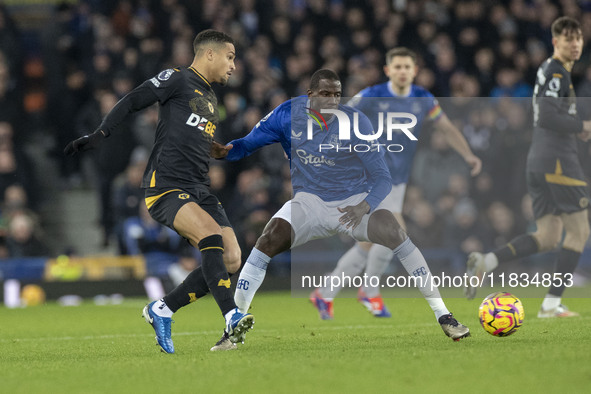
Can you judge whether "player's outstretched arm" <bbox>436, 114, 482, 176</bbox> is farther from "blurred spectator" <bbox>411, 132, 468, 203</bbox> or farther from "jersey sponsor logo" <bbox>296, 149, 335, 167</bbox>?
"jersey sponsor logo" <bbox>296, 149, 335, 167</bbox>

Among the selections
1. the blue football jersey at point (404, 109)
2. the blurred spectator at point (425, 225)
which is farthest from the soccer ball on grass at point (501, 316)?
the blurred spectator at point (425, 225)

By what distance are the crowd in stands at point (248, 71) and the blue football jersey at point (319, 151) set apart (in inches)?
135

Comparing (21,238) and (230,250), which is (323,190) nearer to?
(230,250)

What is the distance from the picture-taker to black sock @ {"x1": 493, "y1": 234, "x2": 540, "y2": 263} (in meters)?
9.31

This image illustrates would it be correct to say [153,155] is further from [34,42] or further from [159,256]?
[34,42]

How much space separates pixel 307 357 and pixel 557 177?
401 centimetres

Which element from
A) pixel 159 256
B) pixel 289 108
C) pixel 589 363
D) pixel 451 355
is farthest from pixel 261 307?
pixel 589 363

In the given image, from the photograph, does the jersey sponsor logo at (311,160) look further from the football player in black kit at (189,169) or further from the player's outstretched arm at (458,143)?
the player's outstretched arm at (458,143)

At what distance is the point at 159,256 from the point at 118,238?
746mm

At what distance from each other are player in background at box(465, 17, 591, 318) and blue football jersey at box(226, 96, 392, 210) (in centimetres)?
190

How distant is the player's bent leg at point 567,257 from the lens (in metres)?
9.14

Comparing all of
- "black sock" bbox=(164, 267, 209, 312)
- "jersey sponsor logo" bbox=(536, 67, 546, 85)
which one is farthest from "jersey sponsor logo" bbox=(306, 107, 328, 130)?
"jersey sponsor logo" bbox=(536, 67, 546, 85)

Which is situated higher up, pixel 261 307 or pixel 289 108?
pixel 289 108

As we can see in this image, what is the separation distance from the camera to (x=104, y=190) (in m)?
14.8
